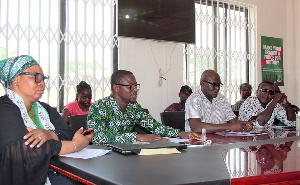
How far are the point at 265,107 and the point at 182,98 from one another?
5.11 ft

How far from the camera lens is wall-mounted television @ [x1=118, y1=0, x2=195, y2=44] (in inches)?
187

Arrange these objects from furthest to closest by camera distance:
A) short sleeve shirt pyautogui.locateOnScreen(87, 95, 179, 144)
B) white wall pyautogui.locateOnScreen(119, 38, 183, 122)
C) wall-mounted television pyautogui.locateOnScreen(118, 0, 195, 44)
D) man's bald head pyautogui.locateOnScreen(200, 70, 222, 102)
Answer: white wall pyautogui.locateOnScreen(119, 38, 183, 122) < wall-mounted television pyautogui.locateOnScreen(118, 0, 195, 44) < man's bald head pyautogui.locateOnScreen(200, 70, 222, 102) < short sleeve shirt pyautogui.locateOnScreen(87, 95, 179, 144)

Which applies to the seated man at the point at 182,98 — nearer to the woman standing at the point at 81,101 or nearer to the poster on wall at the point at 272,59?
the woman standing at the point at 81,101

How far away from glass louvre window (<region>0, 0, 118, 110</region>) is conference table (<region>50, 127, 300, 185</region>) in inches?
114

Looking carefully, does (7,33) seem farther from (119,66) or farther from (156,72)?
(156,72)

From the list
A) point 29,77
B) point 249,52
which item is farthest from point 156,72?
point 29,77

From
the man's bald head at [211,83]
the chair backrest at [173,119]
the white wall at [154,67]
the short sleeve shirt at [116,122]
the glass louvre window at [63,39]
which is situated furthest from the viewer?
the white wall at [154,67]

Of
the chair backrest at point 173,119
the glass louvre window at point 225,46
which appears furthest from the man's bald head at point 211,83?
the glass louvre window at point 225,46

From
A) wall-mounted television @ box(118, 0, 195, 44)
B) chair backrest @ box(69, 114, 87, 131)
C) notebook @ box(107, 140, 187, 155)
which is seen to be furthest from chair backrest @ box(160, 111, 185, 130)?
wall-mounted television @ box(118, 0, 195, 44)

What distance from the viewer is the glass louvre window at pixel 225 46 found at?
558 centimetres

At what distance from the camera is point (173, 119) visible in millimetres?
3213

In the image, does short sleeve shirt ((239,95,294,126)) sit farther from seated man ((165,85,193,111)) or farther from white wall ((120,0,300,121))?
white wall ((120,0,300,121))

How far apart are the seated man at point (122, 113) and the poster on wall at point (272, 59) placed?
4181mm

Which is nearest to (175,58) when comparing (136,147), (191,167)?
(136,147)
